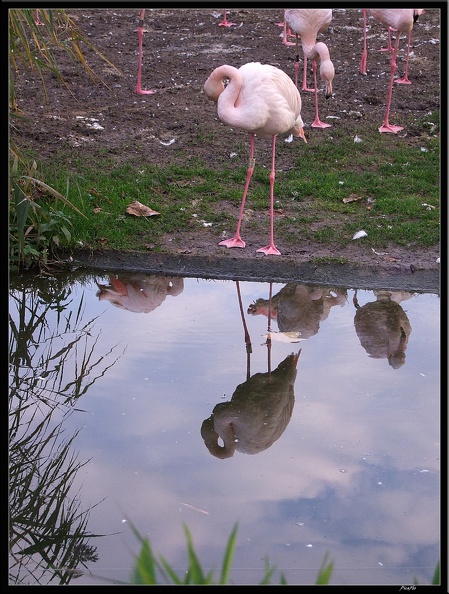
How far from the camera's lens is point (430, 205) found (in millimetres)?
5551

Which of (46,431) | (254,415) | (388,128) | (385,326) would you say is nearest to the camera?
(46,431)

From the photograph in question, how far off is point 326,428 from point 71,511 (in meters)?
1.07

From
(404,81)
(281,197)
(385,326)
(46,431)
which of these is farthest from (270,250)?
(404,81)

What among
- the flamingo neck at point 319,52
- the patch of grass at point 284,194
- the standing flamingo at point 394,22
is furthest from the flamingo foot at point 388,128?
the flamingo neck at point 319,52

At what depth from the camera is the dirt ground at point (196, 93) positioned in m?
6.16

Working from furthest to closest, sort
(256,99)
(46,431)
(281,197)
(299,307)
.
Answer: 1. (281,197)
2. (256,99)
3. (299,307)
4. (46,431)

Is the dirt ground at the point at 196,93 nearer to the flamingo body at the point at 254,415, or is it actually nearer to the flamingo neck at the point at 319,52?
the flamingo neck at the point at 319,52

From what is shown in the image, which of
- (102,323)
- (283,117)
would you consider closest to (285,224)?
(283,117)

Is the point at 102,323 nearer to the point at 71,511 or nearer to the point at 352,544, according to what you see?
the point at 71,511

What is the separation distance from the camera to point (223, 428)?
10.9ft

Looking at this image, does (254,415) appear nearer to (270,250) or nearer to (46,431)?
(46,431)

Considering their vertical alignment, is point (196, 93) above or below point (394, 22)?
below

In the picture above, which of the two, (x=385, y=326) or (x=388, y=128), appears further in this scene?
(x=388, y=128)

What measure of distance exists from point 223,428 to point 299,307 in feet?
4.39
